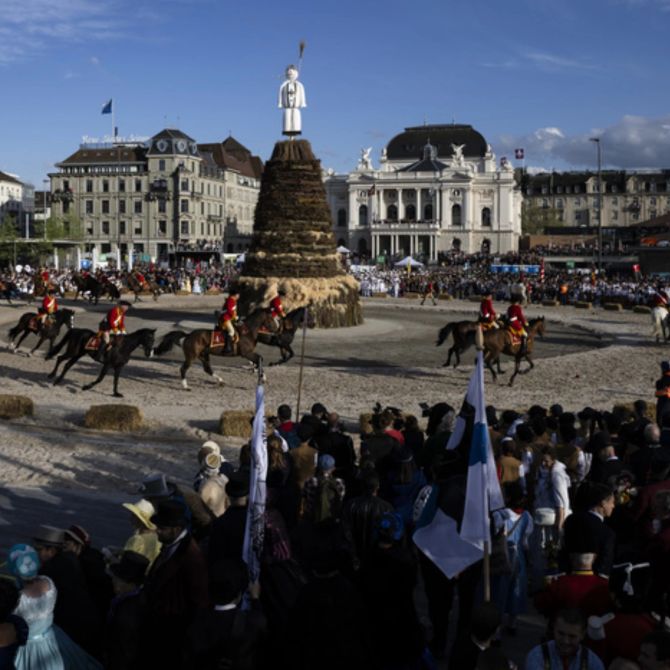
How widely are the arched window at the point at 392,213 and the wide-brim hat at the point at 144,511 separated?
11672 centimetres

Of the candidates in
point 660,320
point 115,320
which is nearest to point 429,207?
point 660,320

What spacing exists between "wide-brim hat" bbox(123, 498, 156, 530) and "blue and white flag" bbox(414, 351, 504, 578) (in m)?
2.14

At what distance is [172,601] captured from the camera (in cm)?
547

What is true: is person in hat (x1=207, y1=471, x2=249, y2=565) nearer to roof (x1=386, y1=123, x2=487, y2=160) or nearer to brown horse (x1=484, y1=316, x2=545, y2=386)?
brown horse (x1=484, y1=316, x2=545, y2=386)

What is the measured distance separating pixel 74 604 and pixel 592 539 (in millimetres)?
3628

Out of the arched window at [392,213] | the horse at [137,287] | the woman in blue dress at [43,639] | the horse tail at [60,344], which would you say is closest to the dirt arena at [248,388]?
the horse tail at [60,344]

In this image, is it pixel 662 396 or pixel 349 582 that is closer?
pixel 349 582

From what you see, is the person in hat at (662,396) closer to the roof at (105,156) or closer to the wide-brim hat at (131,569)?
the wide-brim hat at (131,569)

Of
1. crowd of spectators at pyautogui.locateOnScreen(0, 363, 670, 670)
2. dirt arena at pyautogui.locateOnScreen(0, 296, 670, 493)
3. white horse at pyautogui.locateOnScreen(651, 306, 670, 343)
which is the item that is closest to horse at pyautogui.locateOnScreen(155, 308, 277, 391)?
dirt arena at pyautogui.locateOnScreen(0, 296, 670, 493)

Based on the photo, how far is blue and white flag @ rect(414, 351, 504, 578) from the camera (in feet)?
20.2

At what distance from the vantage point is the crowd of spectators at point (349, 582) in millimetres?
4875

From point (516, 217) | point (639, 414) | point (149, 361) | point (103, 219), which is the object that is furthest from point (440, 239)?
point (639, 414)

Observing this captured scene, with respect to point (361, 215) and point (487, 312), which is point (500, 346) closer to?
point (487, 312)

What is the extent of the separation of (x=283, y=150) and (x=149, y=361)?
12927mm
